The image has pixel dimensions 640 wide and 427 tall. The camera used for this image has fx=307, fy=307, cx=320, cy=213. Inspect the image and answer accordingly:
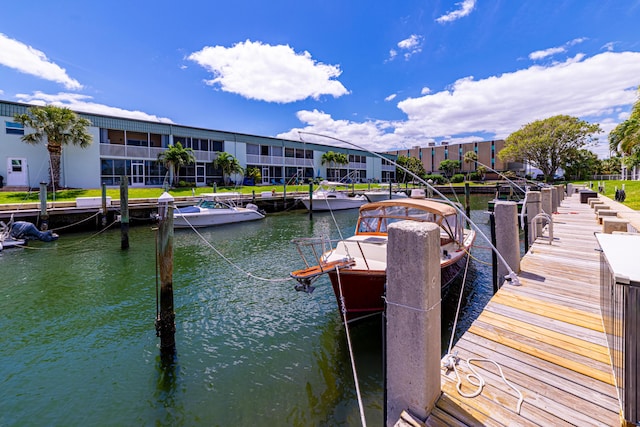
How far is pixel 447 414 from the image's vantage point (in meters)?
2.93

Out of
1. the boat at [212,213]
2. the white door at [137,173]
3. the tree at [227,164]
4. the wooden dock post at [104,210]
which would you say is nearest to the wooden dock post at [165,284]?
the boat at [212,213]

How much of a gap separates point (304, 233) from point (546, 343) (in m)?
19.3

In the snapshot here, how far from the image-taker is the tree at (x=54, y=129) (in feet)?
87.4

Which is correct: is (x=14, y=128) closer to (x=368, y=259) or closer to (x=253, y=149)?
(x=253, y=149)

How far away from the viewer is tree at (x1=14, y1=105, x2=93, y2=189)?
26.6 meters

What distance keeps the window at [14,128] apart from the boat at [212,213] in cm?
1849

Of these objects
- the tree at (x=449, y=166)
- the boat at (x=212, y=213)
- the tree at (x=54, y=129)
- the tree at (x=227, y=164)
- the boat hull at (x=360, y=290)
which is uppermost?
the tree at (x=449, y=166)

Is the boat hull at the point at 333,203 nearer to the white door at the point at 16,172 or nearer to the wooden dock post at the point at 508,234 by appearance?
the wooden dock post at the point at 508,234

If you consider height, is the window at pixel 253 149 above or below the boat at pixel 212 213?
above

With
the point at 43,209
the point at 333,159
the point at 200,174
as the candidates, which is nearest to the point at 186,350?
the point at 43,209

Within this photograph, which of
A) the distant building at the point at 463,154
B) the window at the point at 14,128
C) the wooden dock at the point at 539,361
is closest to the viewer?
the wooden dock at the point at 539,361

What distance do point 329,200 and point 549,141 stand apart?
155 ft

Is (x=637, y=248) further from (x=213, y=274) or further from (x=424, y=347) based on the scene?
(x=213, y=274)

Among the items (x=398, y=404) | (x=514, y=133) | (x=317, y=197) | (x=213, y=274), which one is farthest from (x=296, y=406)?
(x=514, y=133)
